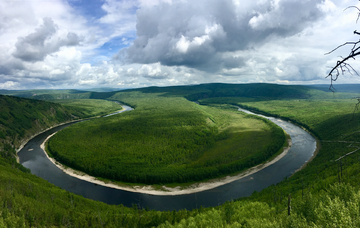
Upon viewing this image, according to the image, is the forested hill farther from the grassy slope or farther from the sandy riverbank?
the sandy riverbank

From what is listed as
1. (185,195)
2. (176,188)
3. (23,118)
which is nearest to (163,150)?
(176,188)

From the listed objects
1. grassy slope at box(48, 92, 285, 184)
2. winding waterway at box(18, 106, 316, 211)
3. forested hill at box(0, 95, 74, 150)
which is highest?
forested hill at box(0, 95, 74, 150)

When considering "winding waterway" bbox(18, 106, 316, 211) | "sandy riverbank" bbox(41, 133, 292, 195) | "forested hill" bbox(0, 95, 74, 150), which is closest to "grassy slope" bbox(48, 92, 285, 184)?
"sandy riverbank" bbox(41, 133, 292, 195)

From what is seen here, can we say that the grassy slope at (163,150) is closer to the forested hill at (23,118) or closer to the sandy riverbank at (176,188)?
the sandy riverbank at (176,188)

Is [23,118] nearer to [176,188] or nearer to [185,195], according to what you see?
[176,188]

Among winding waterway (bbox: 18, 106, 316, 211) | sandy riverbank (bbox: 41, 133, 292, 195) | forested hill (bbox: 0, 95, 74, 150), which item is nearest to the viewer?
winding waterway (bbox: 18, 106, 316, 211)

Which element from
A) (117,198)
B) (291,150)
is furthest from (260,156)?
(117,198)

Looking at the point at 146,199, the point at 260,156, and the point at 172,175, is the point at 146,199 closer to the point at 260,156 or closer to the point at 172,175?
the point at 172,175
